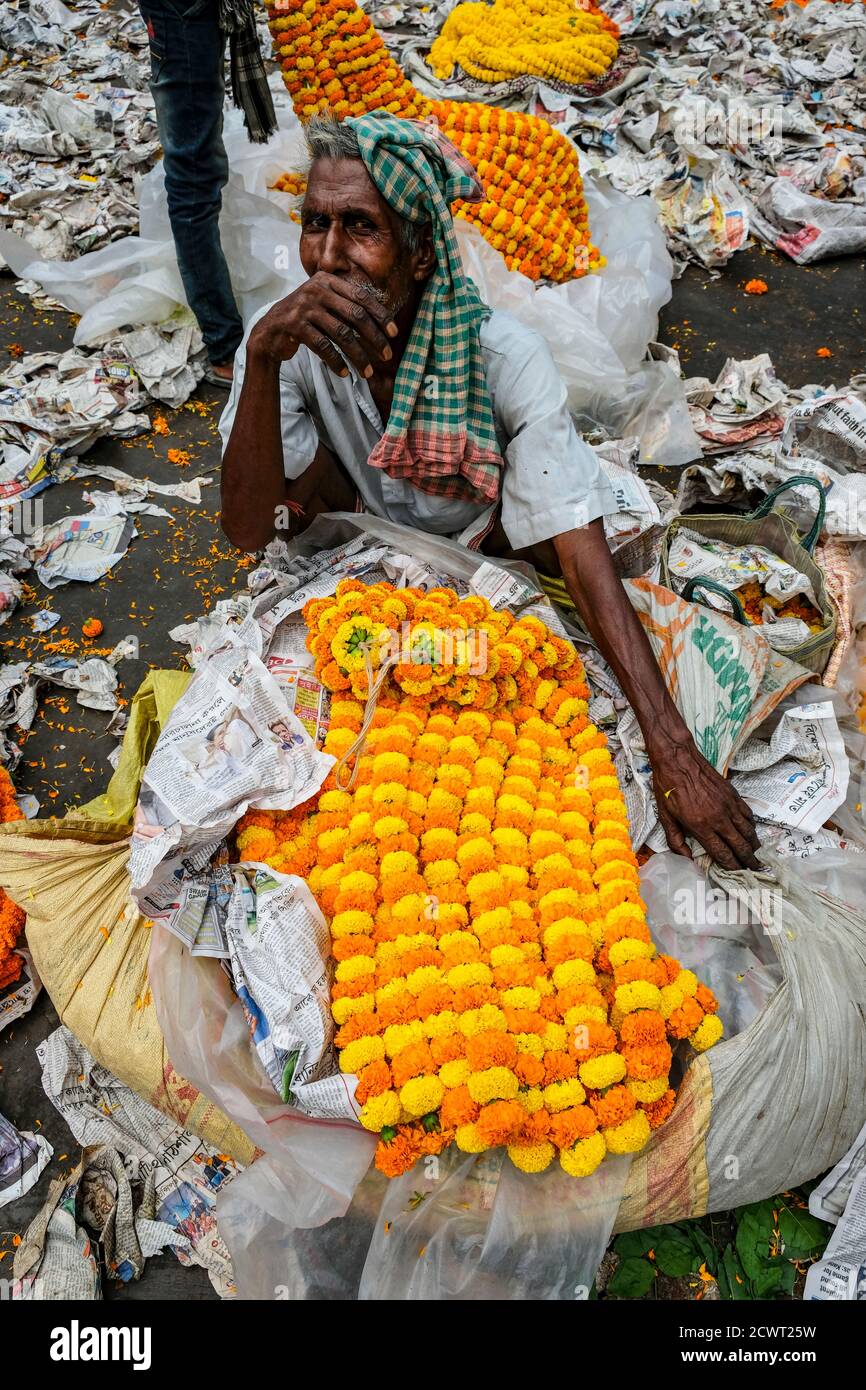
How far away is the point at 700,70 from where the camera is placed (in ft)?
18.4

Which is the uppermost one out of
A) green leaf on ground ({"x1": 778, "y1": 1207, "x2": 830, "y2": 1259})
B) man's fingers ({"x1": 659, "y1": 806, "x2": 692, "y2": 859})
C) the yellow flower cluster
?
the yellow flower cluster

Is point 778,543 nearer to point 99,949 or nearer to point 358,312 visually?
point 358,312

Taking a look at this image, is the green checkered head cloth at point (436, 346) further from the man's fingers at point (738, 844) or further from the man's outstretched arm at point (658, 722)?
the man's fingers at point (738, 844)

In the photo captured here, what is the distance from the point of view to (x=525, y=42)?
5047 mm

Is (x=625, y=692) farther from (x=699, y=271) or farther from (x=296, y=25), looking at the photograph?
(x=699, y=271)

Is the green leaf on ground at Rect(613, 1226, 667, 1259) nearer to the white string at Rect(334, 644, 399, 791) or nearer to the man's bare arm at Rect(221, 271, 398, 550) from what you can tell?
the white string at Rect(334, 644, 399, 791)

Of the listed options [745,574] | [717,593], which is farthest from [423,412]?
[745,574]

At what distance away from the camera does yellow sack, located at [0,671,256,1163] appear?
1850mm

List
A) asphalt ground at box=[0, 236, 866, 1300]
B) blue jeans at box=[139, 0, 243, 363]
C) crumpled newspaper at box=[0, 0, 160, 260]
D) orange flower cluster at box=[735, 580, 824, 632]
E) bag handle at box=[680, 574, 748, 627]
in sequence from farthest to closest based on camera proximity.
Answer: crumpled newspaper at box=[0, 0, 160, 260], blue jeans at box=[139, 0, 243, 363], orange flower cluster at box=[735, 580, 824, 632], bag handle at box=[680, 574, 748, 627], asphalt ground at box=[0, 236, 866, 1300]

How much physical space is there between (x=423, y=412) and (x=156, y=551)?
1.52 meters

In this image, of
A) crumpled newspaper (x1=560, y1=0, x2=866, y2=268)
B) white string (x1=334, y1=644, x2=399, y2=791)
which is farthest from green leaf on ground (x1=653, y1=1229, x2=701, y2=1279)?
crumpled newspaper (x1=560, y1=0, x2=866, y2=268)

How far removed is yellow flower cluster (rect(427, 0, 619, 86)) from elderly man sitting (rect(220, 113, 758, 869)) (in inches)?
139

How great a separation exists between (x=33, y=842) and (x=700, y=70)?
6039 mm
